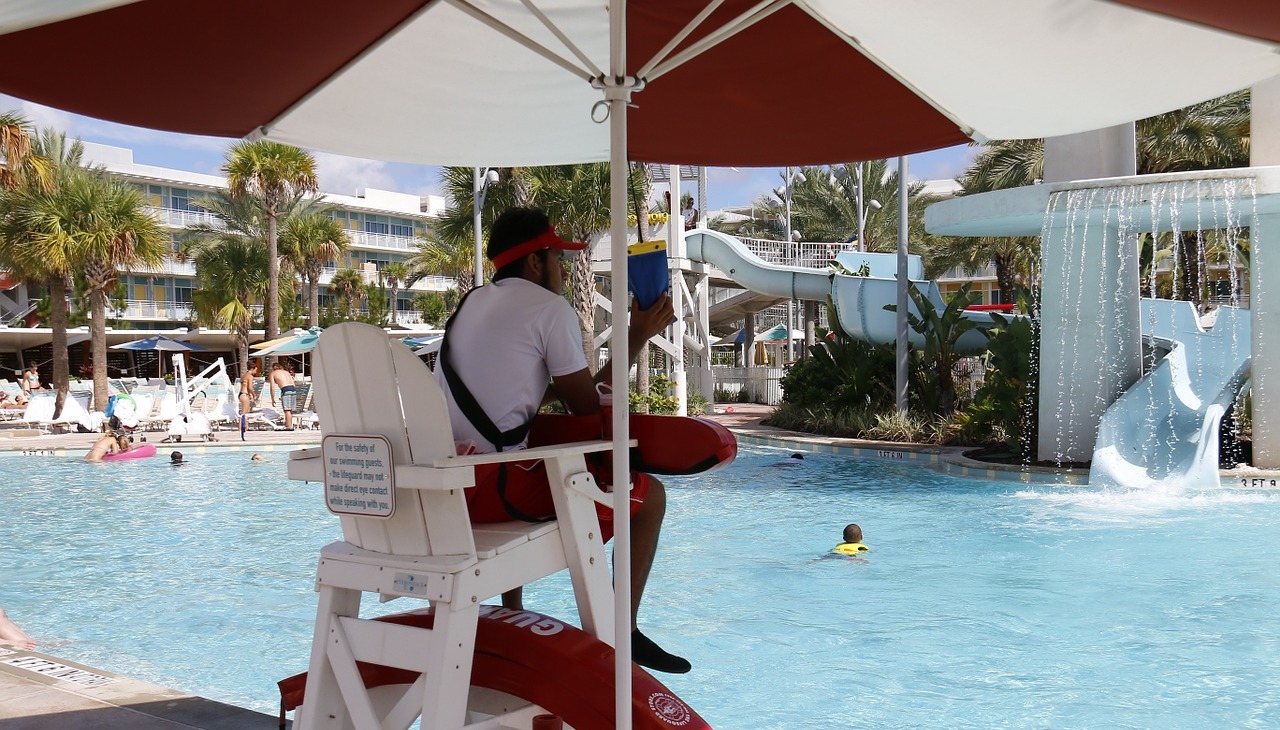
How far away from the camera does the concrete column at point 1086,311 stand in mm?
13086

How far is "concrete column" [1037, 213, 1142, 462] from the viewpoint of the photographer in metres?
13.2

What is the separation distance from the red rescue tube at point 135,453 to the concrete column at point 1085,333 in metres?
14.4

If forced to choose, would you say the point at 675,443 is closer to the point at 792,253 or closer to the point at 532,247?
the point at 532,247

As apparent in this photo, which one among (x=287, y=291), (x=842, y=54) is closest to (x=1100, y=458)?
(x=842, y=54)

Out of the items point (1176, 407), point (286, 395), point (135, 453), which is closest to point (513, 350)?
point (1176, 407)

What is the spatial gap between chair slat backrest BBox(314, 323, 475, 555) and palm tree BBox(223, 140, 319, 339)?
1332 inches

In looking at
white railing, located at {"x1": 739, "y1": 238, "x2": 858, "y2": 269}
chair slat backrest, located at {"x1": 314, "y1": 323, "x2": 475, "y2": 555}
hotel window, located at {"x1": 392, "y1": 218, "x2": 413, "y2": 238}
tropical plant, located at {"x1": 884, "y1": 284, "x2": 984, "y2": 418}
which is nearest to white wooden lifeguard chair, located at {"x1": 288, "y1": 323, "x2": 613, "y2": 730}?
chair slat backrest, located at {"x1": 314, "y1": 323, "x2": 475, "y2": 555}

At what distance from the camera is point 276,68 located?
3.58m

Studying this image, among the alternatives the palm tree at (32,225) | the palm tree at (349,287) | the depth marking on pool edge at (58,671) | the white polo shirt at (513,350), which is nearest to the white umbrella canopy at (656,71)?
the white polo shirt at (513,350)

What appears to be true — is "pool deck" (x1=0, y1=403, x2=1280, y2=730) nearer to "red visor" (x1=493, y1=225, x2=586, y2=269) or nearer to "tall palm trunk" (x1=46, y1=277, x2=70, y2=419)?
"red visor" (x1=493, y1=225, x2=586, y2=269)

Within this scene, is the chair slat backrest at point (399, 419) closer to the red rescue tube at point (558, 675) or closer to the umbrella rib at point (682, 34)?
the red rescue tube at point (558, 675)

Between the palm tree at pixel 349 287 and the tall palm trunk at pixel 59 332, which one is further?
the palm tree at pixel 349 287

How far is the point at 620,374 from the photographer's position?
8.96 ft

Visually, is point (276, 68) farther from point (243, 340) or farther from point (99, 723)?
point (243, 340)
